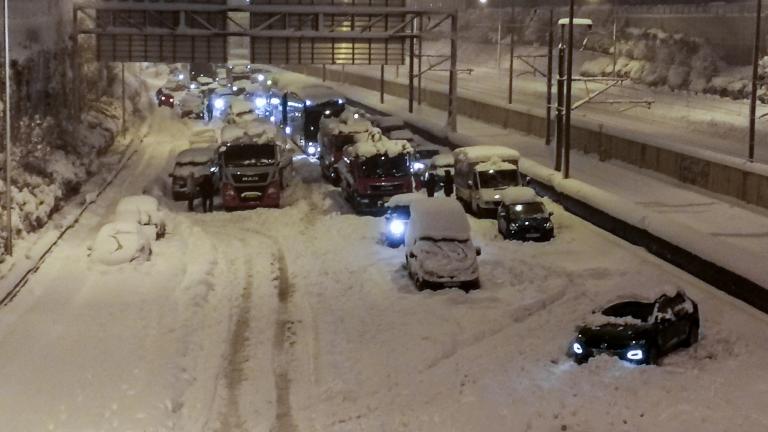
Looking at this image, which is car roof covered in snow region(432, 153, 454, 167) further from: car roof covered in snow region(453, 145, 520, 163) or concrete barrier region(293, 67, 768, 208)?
concrete barrier region(293, 67, 768, 208)

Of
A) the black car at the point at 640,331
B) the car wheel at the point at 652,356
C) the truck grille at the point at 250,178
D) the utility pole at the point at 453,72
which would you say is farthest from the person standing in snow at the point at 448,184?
the car wheel at the point at 652,356

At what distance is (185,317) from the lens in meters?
22.0

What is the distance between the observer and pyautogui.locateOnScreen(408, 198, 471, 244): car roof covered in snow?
1003 inches

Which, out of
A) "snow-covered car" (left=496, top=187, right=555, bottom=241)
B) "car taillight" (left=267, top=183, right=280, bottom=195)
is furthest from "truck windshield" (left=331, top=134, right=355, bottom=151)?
"snow-covered car" (left=496, top=187, right=555, bottom=241)

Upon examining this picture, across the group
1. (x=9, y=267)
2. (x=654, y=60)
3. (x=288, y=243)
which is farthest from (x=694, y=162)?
(x=654, y=60)

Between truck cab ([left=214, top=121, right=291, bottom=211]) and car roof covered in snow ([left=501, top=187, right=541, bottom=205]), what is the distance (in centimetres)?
855

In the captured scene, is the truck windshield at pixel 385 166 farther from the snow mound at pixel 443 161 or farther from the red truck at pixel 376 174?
the snow mound at pixel 443 161

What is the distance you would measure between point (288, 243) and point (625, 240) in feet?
33.2

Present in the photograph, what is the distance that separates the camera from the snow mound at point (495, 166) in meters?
35.6

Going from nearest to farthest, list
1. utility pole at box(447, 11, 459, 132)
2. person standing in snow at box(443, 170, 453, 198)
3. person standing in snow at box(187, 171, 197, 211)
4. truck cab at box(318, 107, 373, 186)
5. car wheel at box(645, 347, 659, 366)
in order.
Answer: car wheel at box(645, 347, 659, 366), person standing in snow at box(187, 171, 197, 211), person standing in snow at box(443, 170, 453, 198), truck cab at box(318, 107, 373, 186), utility pole at box(447, 11, 459, 132)

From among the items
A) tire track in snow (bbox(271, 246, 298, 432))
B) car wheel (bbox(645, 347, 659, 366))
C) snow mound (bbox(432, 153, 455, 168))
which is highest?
snow mound (bbox(432, 153, 455, 168))

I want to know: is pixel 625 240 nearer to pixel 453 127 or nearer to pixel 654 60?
pixel 453 127

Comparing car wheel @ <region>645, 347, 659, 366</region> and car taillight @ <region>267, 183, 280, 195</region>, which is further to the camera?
car taillight @ <region>267, 183, 280, 195</region>

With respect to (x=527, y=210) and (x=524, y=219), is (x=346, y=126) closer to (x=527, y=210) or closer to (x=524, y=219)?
(x=527, y=210)
